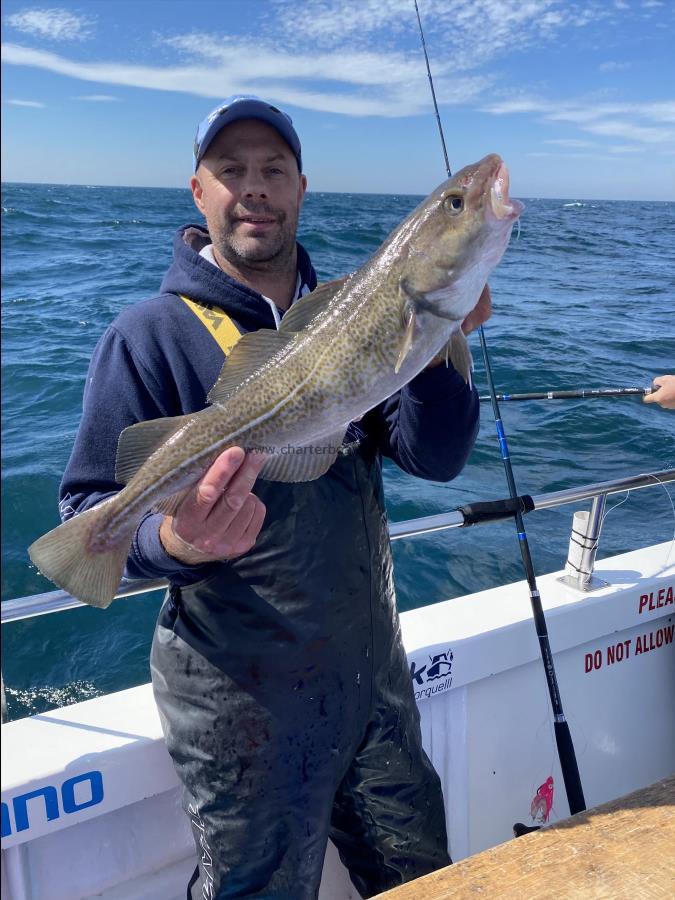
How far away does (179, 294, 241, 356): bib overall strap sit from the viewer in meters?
2.30

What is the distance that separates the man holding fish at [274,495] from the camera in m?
2.02

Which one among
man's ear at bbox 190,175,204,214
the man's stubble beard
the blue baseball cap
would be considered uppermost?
the blue baseball cap

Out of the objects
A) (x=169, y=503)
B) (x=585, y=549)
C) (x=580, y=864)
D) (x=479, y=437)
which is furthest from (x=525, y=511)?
(x=479, y=437)

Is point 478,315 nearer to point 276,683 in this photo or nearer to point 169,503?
point 169,503

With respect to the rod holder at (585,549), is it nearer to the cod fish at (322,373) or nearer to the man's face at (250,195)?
the cod fish at (322,373)

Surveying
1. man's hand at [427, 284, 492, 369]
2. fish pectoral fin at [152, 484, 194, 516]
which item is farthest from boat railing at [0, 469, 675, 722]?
man's hand at [427, 284, 492, 369]

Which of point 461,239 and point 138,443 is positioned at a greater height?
point 461,239

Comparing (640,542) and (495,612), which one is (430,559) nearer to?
(640,542)

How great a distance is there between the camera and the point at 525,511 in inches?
128

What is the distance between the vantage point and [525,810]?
3334mm

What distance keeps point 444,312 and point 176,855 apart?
7.20 ft

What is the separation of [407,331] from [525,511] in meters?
1.52

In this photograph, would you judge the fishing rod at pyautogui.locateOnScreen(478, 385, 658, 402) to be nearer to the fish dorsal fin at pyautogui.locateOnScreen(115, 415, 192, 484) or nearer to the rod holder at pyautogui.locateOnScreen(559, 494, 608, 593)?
the rod holder at pyautogui.locateOnScreen(559, 494, 608, 593)

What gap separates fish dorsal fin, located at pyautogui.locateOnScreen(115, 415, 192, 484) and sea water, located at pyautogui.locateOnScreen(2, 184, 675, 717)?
58cm
